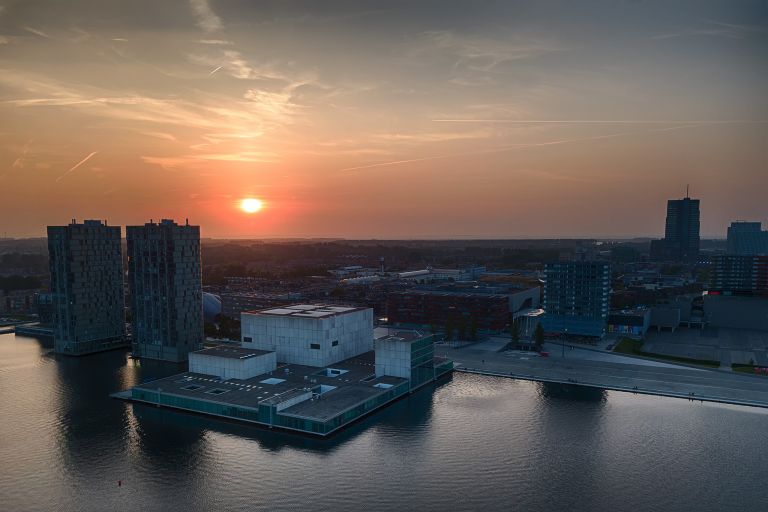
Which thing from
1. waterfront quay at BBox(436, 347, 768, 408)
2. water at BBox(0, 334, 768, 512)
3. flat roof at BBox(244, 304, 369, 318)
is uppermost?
flat roof at BBox(244, 304, 369, 318)

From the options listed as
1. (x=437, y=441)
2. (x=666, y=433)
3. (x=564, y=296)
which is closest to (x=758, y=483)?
(x=666, y=433)

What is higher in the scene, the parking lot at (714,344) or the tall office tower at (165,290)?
the tall office tower at (165,290)

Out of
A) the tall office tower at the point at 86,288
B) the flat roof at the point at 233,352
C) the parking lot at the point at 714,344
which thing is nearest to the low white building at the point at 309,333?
the flat roof at the point at 233,352

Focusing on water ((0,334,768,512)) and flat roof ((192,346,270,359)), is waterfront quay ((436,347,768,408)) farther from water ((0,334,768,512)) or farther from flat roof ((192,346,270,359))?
flat roof ((192,346,270,359))

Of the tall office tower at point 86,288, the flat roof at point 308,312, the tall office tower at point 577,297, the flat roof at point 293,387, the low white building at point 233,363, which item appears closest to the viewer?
the flat roof at point 293,387

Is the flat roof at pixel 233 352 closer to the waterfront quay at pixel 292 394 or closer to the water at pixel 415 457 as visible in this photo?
the waterfront quay at pixel 292 394

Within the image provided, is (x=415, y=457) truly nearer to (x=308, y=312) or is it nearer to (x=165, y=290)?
(x=308, y=312)

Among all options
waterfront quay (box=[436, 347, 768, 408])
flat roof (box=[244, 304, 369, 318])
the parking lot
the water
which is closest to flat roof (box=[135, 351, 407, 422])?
the water
